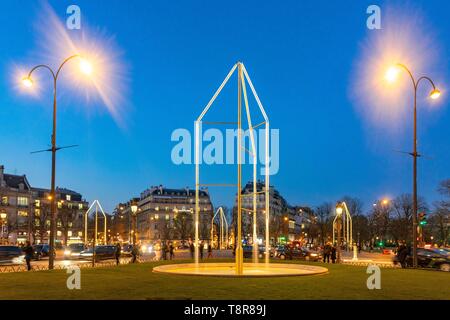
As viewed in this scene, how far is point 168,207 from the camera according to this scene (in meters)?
200

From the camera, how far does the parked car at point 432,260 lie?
1523 inches

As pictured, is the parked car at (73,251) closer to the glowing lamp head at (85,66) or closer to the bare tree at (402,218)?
the glowing lamp head at (85,66)

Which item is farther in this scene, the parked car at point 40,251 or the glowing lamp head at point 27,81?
the parked car at point 40,251

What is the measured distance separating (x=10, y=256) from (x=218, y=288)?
3230 centimetres

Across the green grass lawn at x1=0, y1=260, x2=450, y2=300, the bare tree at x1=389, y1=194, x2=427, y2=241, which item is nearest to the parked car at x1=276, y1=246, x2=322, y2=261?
the green grass lawn at x1=0, y1=260, x2=450, y2=300

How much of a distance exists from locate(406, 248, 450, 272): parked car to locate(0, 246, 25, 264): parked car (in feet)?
101

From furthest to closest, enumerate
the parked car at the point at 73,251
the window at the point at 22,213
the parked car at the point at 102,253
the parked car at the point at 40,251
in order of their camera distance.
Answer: the window at the point at 22,213 < the parked car at the point at 73,251 < the parked car at the point at 40,251 < the parked car at the point at 102,253

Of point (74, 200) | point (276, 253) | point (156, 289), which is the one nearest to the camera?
point (156, 289)

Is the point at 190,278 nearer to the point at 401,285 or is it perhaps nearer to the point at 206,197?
the point at 401,285

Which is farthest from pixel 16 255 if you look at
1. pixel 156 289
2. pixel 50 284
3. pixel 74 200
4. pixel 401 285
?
pixel 74 200

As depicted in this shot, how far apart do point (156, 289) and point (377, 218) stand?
103 metres

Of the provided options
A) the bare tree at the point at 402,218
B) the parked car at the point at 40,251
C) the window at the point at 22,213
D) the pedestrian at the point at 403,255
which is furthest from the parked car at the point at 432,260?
the window at the point at 22,213

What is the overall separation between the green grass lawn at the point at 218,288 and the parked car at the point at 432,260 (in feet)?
44.9

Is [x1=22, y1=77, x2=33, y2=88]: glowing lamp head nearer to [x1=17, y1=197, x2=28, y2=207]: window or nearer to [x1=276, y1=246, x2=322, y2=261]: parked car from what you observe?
[x1=276, y1=246, x2=322, y2=261]: parked car
